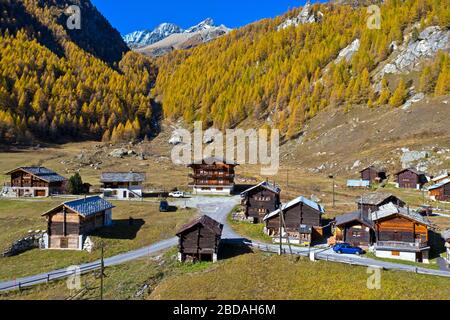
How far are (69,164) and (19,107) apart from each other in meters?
74.1

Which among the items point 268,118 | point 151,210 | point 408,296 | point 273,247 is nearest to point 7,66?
point 268,118

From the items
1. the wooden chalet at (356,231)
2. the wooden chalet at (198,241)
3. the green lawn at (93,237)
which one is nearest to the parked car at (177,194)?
the green lawn at (93,237)

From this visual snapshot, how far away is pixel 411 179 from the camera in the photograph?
91562 mm

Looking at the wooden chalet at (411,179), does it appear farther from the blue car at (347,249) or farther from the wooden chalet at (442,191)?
the blue car at (347,249)

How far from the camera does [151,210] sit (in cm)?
6481

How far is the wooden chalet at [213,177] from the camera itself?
86.2 meters

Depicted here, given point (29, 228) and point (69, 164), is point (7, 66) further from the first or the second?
point (29, 228)

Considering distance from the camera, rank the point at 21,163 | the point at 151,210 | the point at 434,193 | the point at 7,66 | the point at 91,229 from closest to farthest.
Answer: the point at 91,229
the point at 151,210
the point at 434,193
the point at 21,163
the point at 7,66

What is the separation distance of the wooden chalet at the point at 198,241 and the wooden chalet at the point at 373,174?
66.3 meters

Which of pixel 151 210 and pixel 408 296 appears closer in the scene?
pixel 408 296

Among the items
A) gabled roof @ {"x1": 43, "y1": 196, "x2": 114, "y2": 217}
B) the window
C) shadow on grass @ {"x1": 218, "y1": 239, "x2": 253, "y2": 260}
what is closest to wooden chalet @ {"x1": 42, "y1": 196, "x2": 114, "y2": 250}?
gabled roof @ {"x1": 43, "y1": 196, "x2": 114, "y2": 217}

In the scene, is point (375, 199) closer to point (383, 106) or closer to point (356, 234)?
point (356, 234)

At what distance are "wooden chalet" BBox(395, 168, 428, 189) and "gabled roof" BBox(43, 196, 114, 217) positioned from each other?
69.7 metres
